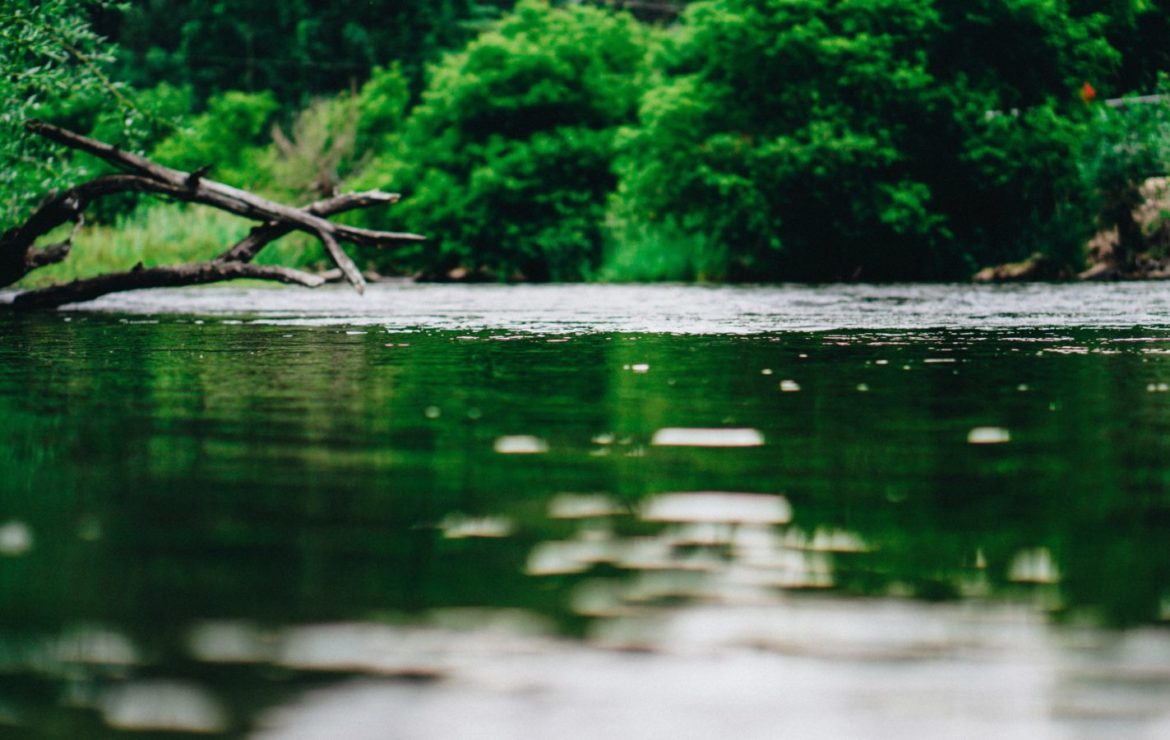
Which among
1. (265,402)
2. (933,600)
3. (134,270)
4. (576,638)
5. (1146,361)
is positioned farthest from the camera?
(134,270)

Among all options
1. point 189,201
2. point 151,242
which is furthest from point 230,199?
point 151,242

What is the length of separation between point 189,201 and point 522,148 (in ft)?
97.8

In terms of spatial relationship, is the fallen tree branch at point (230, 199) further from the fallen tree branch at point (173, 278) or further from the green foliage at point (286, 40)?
the green foliage at point (286, 40)

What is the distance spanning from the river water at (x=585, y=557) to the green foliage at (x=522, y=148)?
118 ft

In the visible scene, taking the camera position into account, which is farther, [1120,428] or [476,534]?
[1120,428]

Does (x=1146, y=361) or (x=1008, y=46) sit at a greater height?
(x=1008, y=46)

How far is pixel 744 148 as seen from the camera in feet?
121

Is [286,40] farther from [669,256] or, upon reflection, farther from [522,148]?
[669,256]

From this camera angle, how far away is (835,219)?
121 ft

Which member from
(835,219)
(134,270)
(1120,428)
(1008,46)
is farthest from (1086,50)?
(1120,428)

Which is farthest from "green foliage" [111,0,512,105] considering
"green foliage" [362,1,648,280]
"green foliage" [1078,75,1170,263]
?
"green foliage" [1078,75,1170,263]

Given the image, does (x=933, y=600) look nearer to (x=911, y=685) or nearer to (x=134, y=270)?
(x=911, y=685)

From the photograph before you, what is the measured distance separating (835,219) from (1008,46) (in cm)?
593

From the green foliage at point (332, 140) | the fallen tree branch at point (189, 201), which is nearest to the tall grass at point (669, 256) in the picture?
the green foliage at point (332, 140)
